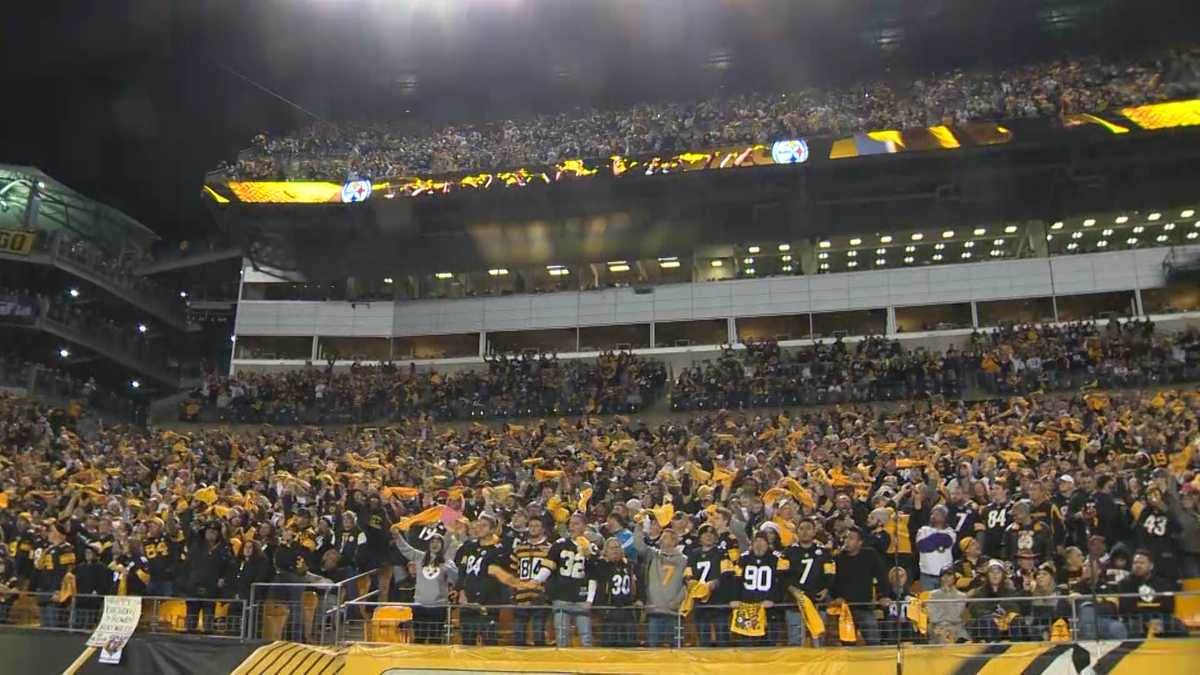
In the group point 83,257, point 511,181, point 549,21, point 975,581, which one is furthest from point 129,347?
point 975,581

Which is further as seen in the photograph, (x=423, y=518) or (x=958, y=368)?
(x=958, y=368)

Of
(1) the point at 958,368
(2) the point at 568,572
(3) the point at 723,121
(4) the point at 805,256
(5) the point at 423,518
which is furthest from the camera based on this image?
(4) the point at 805,256

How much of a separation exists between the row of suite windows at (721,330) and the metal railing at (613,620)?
27.1 meters

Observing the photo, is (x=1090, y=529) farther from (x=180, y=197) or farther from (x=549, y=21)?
(x=180, y=197)

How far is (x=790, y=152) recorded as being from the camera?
109 ft

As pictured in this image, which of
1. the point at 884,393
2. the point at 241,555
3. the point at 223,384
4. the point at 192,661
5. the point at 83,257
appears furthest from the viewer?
the point at 83,257

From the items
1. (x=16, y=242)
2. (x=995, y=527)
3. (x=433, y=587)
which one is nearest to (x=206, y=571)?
(x=433, y=587)

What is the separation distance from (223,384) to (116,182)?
1639 centimetres

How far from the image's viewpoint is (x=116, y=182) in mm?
44469

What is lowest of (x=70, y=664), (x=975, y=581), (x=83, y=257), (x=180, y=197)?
(x=70, y=664)

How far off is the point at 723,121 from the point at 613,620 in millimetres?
29921

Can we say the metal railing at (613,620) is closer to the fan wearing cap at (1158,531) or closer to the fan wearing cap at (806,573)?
the fan wearing cap at (806,573)

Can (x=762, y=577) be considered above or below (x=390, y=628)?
above

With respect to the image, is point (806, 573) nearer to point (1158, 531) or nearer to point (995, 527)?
point (995, 527)
